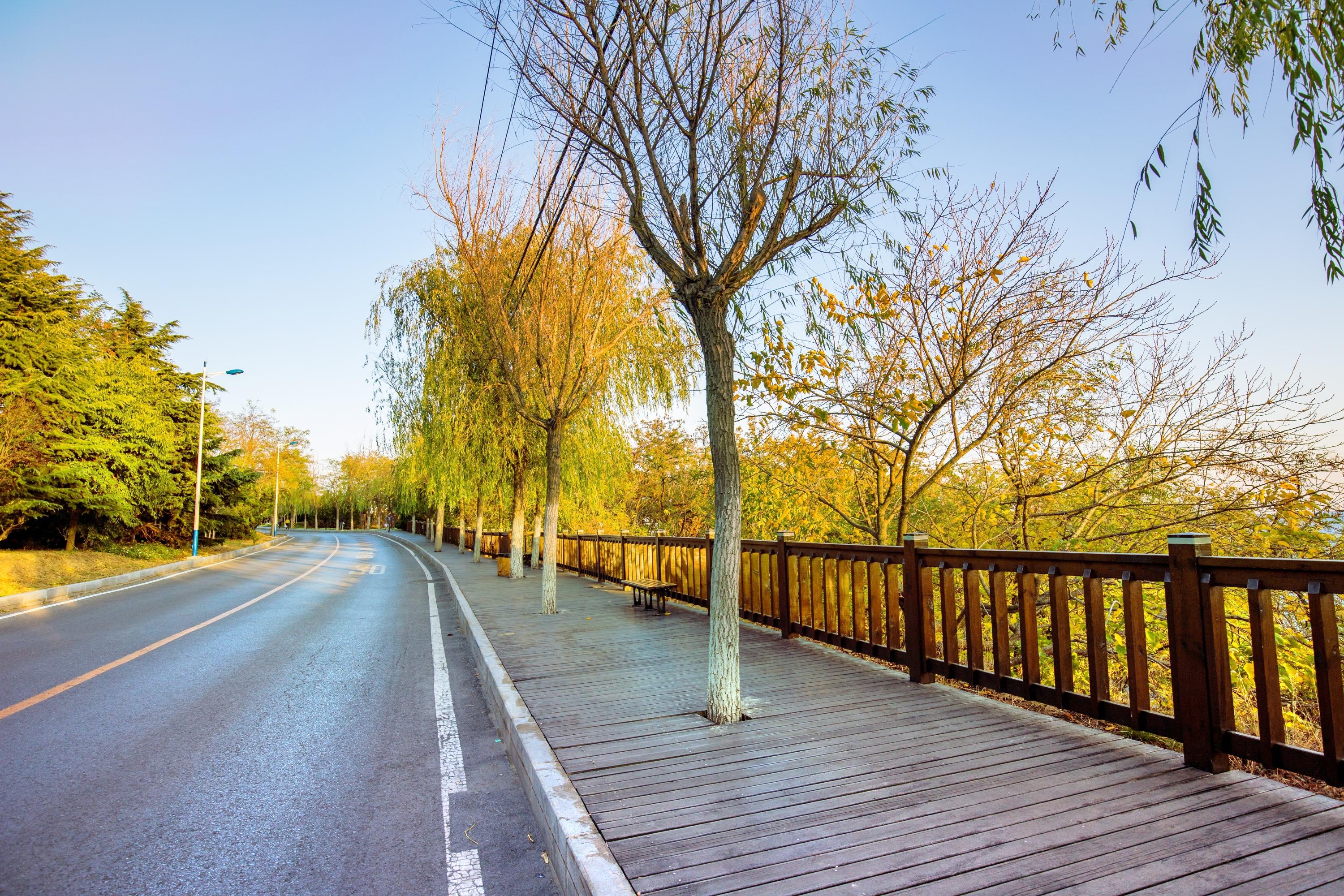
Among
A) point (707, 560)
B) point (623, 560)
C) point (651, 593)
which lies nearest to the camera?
point (707, 560)

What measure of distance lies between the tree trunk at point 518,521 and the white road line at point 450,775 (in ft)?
26.2

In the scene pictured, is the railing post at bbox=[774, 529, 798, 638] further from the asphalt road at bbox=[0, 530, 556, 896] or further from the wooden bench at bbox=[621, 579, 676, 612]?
the asphalt road at bbox=[0, 530, 556, 896]

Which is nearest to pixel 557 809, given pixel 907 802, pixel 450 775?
pixel 450 775

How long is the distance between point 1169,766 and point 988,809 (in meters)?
1.17

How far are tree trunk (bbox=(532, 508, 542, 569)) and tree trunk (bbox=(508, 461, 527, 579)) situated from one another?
1.57 meters

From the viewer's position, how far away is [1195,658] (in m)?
3.41

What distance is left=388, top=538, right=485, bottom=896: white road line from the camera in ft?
9.30

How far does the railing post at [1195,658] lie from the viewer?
333 centimetres

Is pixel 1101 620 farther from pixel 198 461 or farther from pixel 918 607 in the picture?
pixel 198 461

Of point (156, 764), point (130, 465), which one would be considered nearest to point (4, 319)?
point (130, 465)

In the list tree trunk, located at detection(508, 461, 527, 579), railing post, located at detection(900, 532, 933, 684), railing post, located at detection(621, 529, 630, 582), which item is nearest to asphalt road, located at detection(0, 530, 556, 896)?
railing post, located at detection(900, 532, 933, 684)

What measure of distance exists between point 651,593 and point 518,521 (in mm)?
7257

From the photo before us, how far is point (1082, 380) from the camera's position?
7969 millimetres

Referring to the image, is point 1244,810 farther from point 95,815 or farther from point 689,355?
point 689,355
